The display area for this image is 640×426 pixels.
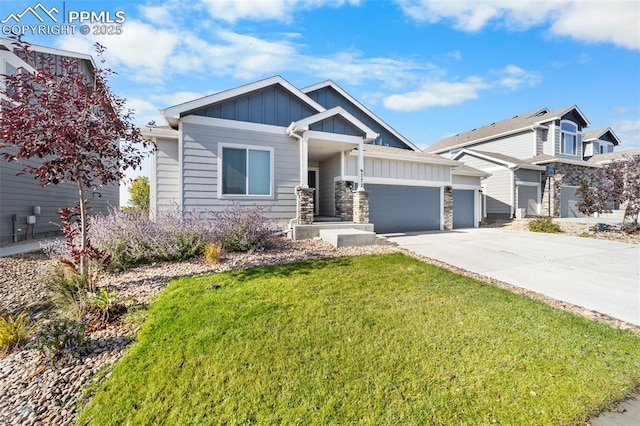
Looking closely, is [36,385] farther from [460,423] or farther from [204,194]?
[204,194]

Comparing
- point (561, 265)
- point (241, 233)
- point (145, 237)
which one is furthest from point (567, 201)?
point (145, 237)

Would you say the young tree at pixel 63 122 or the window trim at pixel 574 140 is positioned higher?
the window trim at pixel 574 140

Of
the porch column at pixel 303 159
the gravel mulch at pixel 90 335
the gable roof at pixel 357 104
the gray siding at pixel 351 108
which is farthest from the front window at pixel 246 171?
the gray siding at pixel 351 108

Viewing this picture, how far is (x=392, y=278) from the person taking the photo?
16.0 feet

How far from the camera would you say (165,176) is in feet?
27.2

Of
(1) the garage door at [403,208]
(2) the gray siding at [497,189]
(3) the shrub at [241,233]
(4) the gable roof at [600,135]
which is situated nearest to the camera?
(3) the shrub at [241,233]

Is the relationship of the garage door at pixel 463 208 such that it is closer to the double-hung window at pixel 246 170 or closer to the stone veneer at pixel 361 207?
the stone veneer at pixel 361 207

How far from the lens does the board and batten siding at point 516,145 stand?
Result: 18.8 m

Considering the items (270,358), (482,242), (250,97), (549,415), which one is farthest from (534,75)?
(270,358)

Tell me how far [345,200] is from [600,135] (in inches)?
1071

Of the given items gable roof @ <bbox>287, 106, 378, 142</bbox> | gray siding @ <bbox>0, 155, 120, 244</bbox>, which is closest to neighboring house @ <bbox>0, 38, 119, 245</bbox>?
gray siding @ <bbox>0, 155, 120, 244</bbox>

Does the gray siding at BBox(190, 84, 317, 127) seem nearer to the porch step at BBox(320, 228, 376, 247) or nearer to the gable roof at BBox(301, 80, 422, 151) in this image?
the porch step at BBox(320, 228, 376, 247)

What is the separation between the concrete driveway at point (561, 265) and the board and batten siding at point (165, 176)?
25.3 ft

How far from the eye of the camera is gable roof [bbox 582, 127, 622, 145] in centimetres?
2224
